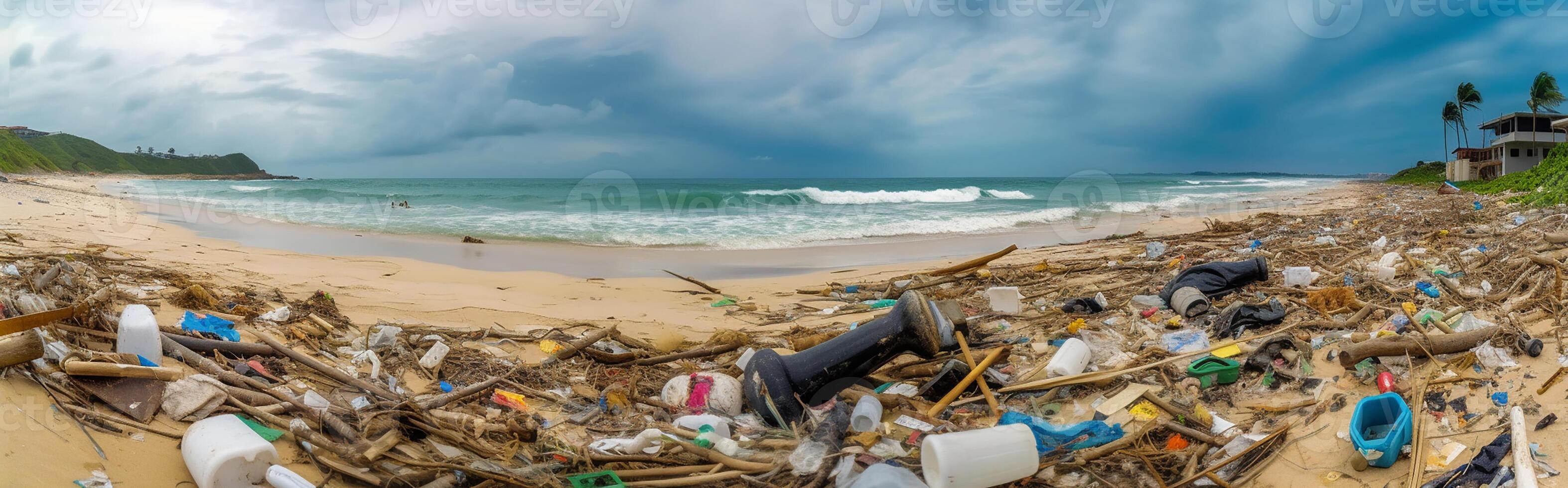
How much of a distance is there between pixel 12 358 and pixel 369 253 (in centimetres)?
984

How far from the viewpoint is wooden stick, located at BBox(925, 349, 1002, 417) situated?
3.10 metres

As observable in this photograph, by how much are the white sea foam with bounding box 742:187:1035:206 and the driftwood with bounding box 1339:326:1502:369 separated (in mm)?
27306

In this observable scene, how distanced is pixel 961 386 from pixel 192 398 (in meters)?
3.04

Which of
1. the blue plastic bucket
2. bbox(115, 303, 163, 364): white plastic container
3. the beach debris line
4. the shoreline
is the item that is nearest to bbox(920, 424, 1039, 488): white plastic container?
the beach debris line

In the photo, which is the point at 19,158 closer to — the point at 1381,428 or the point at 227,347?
the point at 227,347

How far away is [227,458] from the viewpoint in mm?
2023

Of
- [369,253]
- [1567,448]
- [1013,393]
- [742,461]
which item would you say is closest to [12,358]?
[742,461]

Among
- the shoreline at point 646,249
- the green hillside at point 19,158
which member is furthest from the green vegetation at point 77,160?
the shoreline at point 646,249

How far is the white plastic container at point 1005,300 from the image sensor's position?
5156mm

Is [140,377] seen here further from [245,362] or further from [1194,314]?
[1194,314]

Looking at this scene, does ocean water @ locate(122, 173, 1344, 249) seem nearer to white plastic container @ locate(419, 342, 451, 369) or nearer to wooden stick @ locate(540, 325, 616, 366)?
wooden stick @ locate(540, 325, 616, 366)

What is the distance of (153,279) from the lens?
554 centimetres

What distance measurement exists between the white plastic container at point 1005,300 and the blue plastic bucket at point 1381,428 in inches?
105

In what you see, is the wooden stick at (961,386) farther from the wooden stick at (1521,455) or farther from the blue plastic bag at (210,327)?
the blue plastic bag at (210,327)
